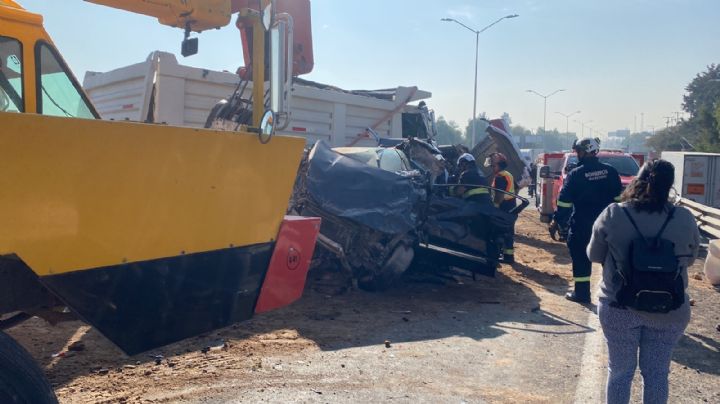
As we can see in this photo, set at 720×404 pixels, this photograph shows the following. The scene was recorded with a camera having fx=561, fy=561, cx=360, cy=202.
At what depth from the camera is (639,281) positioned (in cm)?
303

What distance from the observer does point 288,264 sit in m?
3.18

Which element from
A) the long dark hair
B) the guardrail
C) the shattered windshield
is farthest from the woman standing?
the shattered windshield

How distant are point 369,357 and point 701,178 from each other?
12.6 m

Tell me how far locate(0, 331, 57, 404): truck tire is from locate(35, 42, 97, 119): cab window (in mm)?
1271

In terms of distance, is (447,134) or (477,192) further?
(447,134)

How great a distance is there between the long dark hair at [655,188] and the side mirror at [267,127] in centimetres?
208

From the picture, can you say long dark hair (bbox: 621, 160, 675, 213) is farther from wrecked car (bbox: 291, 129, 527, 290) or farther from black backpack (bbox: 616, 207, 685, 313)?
wrecked car (bbox: 291, 129, 527, 290)

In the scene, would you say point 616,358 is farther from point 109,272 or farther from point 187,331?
point 109,272

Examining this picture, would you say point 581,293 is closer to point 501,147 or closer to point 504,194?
point 504,194

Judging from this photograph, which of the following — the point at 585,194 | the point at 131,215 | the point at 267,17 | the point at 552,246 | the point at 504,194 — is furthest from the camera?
the point at 552,246

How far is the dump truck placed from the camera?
216 cm

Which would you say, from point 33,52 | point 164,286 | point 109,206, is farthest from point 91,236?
point 33,52

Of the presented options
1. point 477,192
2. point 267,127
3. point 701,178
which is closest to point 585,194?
point 477,192

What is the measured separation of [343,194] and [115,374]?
3136 millimetres
